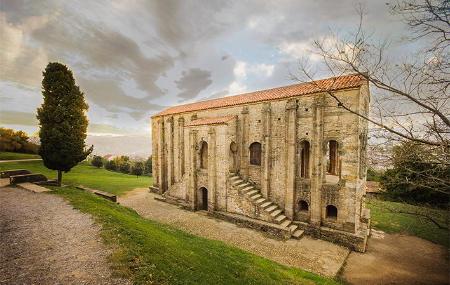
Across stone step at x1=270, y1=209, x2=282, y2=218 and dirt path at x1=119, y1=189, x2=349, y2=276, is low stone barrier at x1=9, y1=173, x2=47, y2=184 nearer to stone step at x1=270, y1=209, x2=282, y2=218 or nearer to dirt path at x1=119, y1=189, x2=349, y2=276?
dirt path at x1=119, y1=189, x2=349, y2=276

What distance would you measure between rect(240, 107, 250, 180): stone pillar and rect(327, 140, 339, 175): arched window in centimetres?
675

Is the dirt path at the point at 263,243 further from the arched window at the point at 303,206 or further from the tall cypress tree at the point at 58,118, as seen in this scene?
the tall cypress tree at the point at 58,118

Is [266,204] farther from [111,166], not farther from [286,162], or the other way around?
[111,166]

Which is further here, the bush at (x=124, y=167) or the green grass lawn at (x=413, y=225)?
the bush at (x=124, y=167)

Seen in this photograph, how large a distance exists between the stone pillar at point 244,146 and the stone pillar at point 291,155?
3.96m

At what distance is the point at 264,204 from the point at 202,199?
6.10 meters

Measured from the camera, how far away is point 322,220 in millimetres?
14914

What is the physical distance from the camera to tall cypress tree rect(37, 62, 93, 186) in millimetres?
18531

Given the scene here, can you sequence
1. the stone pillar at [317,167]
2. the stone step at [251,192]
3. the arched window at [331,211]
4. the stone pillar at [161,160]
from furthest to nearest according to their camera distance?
the stone pillar at [161,160], the stone step at [251,192], the arched window at [331,211], the stone pillar at [317,167]

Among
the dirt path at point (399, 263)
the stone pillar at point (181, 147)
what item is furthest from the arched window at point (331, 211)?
the stone pillar at point (181, 147)

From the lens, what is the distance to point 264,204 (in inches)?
653

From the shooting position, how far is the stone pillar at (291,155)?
1590 centimetres

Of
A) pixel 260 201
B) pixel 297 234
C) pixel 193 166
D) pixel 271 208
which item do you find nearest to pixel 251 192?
pixel 260 201

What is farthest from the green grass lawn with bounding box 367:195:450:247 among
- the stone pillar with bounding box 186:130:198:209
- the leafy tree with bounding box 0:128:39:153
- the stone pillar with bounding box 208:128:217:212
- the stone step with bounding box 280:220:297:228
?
the leafy tree with bounding box 0:128:39:153
